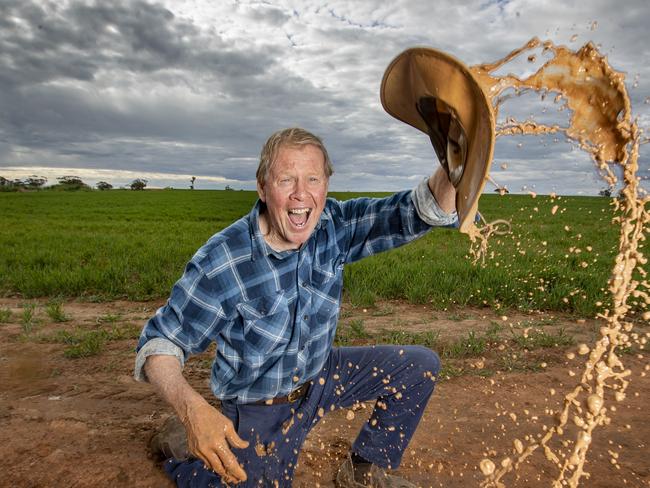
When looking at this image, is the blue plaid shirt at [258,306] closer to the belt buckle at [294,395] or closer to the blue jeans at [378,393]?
the belt buckle at [294,395]

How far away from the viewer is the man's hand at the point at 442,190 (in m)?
2.12

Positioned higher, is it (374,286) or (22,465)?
(374,286)

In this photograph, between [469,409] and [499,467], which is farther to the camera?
[469,409]

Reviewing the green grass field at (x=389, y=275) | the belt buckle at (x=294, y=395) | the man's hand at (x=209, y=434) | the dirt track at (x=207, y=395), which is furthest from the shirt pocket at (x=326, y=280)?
the green grass field at (x=389, y=275)

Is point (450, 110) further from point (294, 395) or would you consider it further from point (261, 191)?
point (294, 395)

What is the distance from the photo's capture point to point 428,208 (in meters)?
2.20

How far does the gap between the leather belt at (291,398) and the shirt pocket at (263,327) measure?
22 centimetres

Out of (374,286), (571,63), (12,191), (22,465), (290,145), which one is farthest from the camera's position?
(12,191)

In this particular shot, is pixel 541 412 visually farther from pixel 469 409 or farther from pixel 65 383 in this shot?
pixel 65 383

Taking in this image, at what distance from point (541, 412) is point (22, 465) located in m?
2.95

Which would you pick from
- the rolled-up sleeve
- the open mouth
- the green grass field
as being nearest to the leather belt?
the rolled-up sleeve

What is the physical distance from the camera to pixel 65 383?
11.4 feet

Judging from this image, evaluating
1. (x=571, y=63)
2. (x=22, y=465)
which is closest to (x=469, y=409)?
(x=571, y=63)

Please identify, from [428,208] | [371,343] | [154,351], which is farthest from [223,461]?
[371,343]
